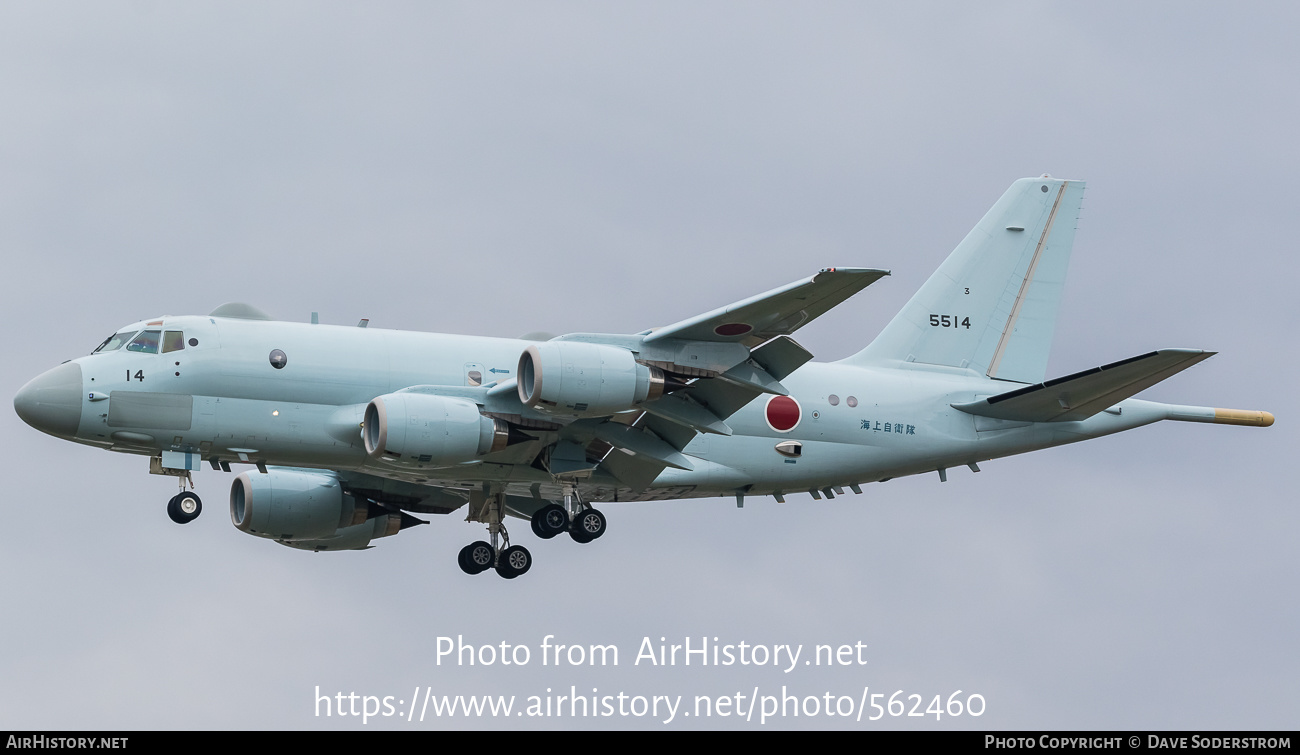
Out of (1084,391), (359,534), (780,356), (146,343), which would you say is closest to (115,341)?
(146,343)

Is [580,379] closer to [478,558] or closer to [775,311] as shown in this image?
[775,311]

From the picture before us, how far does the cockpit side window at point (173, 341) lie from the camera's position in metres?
36.7

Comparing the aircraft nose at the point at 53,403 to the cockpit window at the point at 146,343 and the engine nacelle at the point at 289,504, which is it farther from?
the engine nacelle at the point at 289,504

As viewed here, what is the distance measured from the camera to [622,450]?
127 ft

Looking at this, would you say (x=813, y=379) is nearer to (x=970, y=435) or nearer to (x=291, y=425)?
(x=970, y=435)

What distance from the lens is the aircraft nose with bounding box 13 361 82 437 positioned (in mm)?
36000

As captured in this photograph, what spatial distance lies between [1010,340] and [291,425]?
59.6 ft

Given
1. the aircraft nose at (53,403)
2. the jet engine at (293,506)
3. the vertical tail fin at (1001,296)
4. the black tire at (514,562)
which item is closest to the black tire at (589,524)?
the black tire at (514,562)

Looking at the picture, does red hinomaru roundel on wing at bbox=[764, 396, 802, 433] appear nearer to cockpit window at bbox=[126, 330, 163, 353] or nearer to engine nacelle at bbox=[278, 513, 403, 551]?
engine nacelle at bbox=[278, 513, 403, 551]

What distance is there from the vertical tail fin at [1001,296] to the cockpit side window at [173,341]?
15.6 m

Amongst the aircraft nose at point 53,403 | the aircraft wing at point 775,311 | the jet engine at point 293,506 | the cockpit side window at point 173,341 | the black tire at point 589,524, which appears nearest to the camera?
the aircraft wing at point 775,311

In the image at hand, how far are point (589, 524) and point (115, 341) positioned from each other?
34.5ft

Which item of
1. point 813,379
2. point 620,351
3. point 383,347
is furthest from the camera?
point 813,379

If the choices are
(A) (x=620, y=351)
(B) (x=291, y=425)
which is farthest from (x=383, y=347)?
(A) (x=620, y=351)
